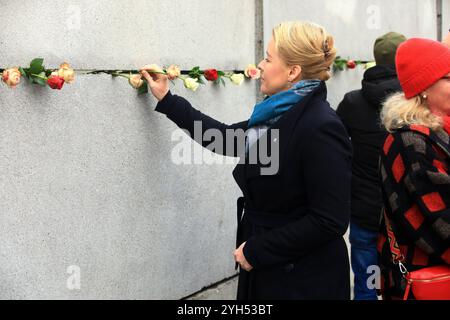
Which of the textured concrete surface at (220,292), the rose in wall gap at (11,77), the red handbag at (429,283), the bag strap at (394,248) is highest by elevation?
the rose in wall gap at (11,77)

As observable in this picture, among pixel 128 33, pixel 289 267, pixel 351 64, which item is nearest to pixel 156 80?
pixel 128 33

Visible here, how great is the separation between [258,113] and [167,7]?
1146 millimetres

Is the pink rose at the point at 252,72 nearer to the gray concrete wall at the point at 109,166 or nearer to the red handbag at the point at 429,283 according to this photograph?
the gray concrete wall at the point at 109,166

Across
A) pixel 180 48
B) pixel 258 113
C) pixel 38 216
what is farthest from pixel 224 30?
pixel 38 216

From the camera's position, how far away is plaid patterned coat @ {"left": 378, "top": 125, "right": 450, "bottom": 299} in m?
2.35

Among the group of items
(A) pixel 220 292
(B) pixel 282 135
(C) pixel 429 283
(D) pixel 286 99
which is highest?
(D) pixel 286 99

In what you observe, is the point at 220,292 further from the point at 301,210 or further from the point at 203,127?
the point at 301,210

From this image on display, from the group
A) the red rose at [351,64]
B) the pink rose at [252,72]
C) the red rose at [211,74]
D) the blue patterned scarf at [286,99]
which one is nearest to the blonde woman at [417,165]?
the blue patterned scarf at [286,99]

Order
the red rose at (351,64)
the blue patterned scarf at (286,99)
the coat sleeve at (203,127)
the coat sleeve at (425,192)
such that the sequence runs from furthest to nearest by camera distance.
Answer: the red rose at (351,64) → the coat sleeve at (203,127) → the blue patterned scarf at (286,99) → the coat sleeve at (425,192)

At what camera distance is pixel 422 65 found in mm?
2523

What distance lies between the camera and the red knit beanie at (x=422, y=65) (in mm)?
2510

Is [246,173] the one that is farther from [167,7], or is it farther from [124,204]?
[167,7]

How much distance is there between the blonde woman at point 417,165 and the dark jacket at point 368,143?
1.29m

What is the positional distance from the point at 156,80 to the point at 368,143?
1.42 meters
